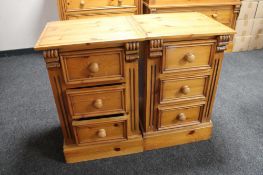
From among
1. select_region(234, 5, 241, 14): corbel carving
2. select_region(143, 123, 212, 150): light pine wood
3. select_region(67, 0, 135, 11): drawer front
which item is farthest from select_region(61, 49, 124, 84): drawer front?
select_region(234, 5, 241, 14): corbel carving

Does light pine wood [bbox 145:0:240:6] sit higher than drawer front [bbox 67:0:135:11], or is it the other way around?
drawer front [bbox 67:0:135:11]

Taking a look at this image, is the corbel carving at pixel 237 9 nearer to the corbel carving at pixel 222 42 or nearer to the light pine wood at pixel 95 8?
the light pine wood at pixel 95 8

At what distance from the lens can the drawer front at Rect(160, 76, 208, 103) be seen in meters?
1.15

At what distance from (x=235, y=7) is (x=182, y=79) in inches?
62.7

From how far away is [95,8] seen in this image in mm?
1953

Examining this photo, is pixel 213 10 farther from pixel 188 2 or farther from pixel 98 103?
pixel 98 103

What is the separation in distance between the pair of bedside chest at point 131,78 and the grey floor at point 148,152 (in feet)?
0.24

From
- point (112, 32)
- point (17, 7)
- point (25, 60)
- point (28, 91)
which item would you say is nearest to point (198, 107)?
point (112, 32)

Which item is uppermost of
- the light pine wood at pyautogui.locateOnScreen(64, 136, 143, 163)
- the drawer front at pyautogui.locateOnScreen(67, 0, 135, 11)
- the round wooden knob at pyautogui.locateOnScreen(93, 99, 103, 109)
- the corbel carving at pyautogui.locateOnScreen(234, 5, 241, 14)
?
the drawer front at pyautogui.locateOnScreen(67, 0, 135, 11)

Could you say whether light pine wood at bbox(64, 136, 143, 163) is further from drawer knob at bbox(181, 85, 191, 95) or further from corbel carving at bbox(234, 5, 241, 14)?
corbel carving at bbox(234, 5, 241, 14)

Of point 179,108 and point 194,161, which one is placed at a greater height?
point 179,108

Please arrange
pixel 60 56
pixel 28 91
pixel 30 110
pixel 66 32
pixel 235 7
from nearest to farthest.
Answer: pixel 60 56 < pixel 66 32 < pixel 30 110 < pixel 28 91 < pixel 235 7

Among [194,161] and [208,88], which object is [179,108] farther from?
[194,161]

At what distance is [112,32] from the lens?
105 centimetres
